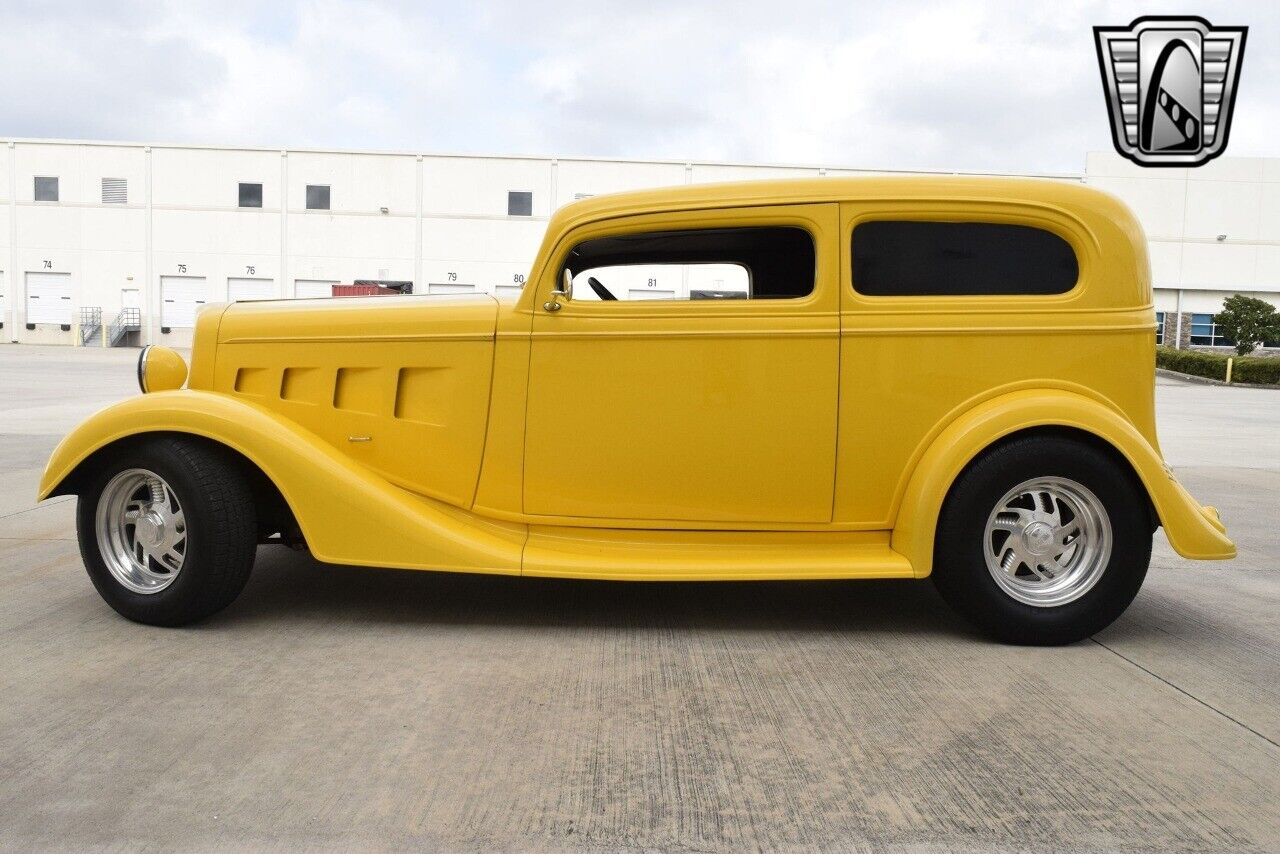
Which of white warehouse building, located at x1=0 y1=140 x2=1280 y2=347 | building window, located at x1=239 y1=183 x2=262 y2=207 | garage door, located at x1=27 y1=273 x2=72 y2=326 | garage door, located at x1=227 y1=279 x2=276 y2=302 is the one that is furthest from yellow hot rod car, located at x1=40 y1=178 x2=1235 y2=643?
garage door, located at x1=27 y1=273 x2=72 y2=326

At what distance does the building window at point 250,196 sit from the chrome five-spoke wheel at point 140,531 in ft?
122

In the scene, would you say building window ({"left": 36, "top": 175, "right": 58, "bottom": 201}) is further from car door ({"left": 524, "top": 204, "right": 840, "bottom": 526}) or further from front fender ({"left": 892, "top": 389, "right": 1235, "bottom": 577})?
front fender ({"left": 892, "top": 389, "right": 1235, "bottom": 577})

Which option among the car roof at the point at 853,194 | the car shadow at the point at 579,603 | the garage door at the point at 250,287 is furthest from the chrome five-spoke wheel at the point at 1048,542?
the garage door at the point at 250,287

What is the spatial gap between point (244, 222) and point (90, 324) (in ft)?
25.5

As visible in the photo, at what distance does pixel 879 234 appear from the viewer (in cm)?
407

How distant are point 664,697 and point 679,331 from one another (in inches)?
58.1

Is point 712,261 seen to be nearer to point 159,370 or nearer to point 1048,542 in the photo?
point 1048,542

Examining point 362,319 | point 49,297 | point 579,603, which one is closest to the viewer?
point 362,319

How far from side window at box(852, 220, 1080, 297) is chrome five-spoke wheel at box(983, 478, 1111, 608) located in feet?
2.72

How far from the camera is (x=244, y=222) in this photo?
38.2m

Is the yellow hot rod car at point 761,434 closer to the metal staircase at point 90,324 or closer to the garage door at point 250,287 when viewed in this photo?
the garage door at point 250,287

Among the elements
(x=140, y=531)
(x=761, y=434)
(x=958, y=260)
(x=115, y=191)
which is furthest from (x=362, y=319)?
(x=115, y=191)

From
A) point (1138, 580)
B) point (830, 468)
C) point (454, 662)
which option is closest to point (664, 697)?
point (454, 662)

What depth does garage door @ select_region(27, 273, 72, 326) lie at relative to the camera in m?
39.5
